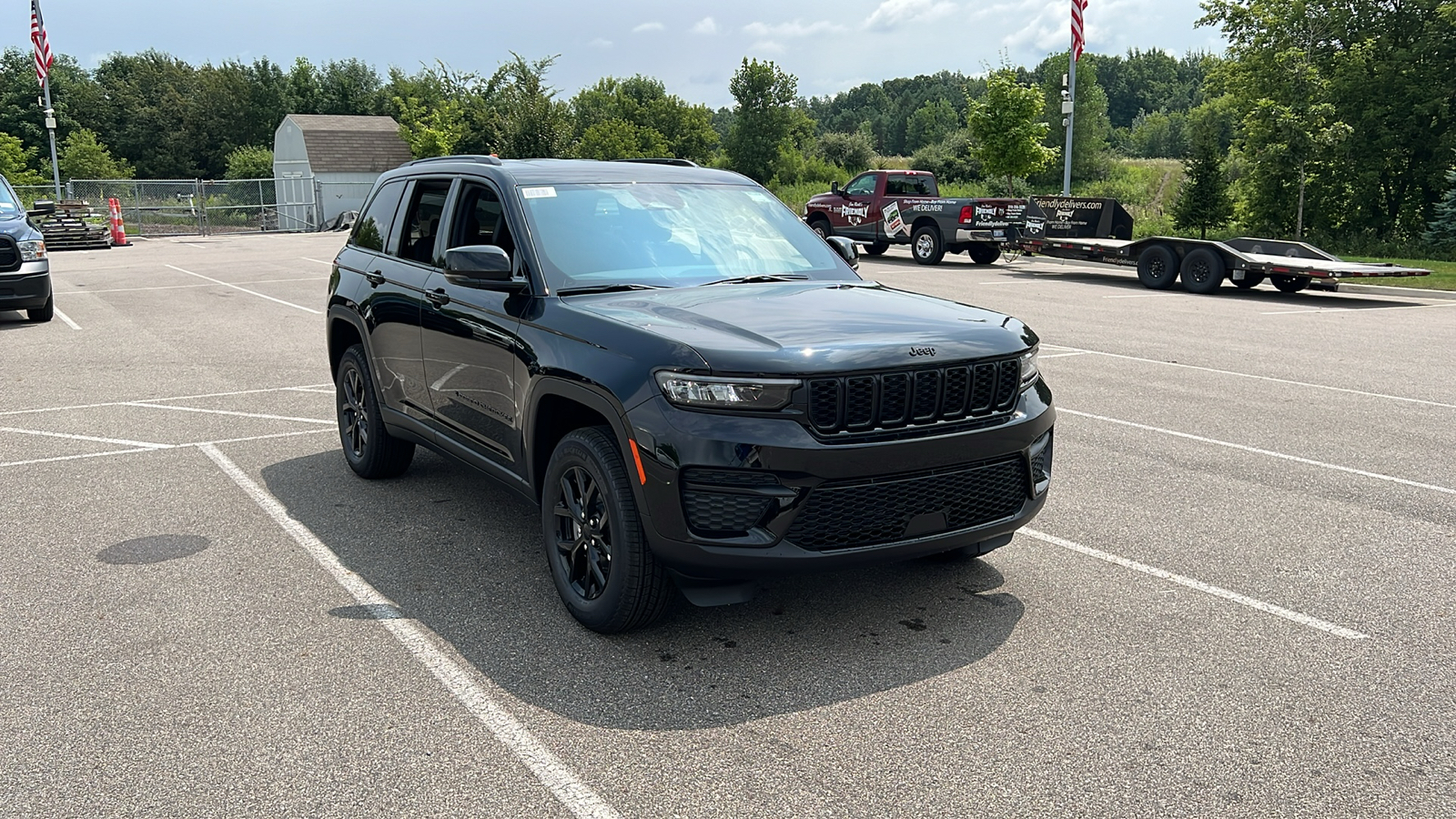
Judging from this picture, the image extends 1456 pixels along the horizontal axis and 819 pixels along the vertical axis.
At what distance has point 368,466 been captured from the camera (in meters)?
6.83

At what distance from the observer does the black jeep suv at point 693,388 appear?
13.1ft

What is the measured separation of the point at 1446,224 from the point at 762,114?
46.5 metres

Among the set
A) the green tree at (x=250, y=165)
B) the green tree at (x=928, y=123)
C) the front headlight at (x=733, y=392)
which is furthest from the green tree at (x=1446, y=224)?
the green tree at (x=928, y=123)

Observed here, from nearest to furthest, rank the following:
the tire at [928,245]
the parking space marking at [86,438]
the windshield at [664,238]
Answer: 1. the windshield at [664,238]
2. the parking space marking at [86,438]
3. the tire at [928,245]

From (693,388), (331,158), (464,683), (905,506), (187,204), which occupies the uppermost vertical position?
(331,158)

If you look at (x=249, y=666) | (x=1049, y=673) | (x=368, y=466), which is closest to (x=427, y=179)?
(x=368, y=466)

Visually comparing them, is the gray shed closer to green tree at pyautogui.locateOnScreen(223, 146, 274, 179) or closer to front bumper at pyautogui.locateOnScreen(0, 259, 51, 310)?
green tree at pyautogui.locateOnScreen(223, 146, 274, 179)

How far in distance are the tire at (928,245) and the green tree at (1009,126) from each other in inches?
393

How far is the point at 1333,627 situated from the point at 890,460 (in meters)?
1.98

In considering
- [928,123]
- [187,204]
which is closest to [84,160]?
[187,204]

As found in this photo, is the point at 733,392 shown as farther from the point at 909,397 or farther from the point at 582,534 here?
the point at 582,534

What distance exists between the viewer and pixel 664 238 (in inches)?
213

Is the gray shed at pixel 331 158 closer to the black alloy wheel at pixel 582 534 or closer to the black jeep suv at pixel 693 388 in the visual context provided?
the black jeep suv at pixel 693 388

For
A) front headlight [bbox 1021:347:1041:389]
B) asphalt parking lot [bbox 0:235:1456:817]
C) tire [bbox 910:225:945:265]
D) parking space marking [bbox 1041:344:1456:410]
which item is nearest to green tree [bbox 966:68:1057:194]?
tire [bbox 910:225:945:265]
